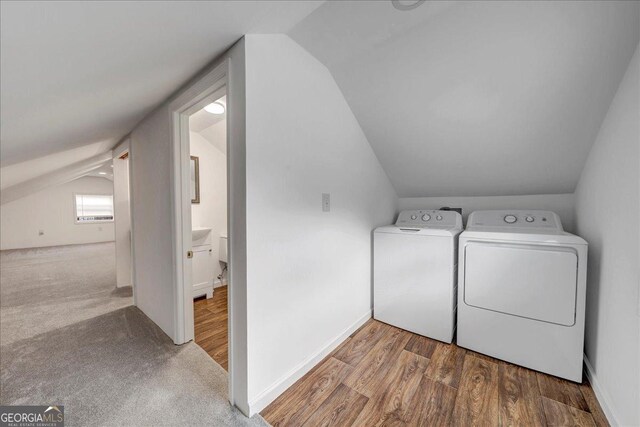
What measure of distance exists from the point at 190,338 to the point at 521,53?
117 inches

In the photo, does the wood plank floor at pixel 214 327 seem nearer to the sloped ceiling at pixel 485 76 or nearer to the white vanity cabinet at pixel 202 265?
the white vanity cabinet at pixel 202 265

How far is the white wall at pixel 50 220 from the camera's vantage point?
626 cm

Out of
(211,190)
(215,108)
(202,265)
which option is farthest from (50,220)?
(215,108)

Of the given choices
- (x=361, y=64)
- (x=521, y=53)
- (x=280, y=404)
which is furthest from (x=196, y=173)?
(x=521, y=53)

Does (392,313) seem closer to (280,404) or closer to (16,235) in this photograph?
(280,404)

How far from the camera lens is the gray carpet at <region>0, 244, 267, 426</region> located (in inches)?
49.9

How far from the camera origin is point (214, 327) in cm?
217

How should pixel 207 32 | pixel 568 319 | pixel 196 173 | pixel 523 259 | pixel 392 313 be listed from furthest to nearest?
pixel 196 173 < pixel 392 313 < pixel 523 259 < pixel 568 319 < pixel 207 32

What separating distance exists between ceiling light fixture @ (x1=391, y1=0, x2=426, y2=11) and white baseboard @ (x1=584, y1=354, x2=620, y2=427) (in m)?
2.22

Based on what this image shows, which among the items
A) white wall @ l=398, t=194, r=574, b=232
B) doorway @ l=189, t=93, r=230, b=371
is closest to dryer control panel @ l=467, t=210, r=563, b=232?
white wall @ l=398, t=194, r=574, b=232

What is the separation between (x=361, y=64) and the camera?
1585 mm

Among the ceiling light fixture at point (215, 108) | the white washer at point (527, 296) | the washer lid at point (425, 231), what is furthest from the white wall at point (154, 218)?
the white washer at point (527, 296)

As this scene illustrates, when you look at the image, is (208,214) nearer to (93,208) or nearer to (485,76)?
(485,76)

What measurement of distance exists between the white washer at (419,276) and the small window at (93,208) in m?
9.56
